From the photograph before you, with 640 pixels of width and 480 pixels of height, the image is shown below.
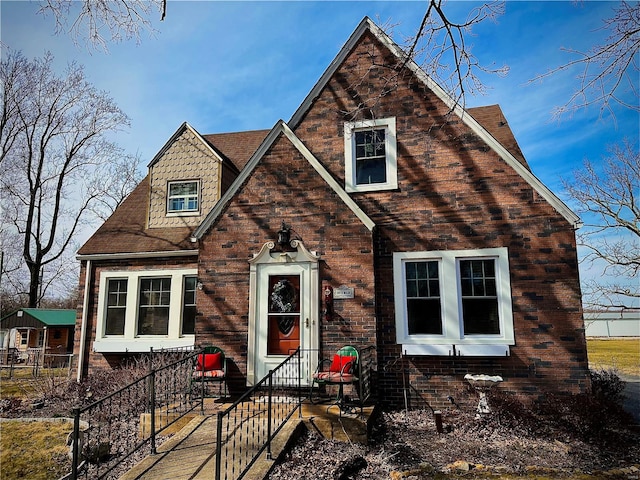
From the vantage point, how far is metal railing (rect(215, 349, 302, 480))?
532cm

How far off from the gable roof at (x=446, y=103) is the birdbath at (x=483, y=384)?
11.1 ft

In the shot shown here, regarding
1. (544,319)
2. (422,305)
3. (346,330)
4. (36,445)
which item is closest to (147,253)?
(36,445)

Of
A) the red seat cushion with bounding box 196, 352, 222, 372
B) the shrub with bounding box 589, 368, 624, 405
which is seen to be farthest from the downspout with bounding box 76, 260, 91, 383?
the shrub with bounding box 589, 368, 624, 405

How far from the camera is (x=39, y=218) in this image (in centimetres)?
2547

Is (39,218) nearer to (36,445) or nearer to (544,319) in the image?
(36,445)

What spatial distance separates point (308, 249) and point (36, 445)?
6.13 m

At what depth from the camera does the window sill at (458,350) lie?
8.55 m

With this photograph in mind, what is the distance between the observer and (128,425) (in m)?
8.12

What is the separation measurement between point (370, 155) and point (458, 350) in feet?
14.9

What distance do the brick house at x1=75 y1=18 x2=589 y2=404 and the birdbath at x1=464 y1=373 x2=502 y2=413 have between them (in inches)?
14.0

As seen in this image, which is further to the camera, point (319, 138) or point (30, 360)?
point (30, 360)

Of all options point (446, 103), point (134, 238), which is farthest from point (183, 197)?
point (446, 103)

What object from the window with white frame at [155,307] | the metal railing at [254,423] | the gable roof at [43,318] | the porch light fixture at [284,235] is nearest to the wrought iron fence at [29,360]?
the gable roof at [43,318]

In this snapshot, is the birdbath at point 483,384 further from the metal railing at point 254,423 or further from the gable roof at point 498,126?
the gable roof at point 498,126
